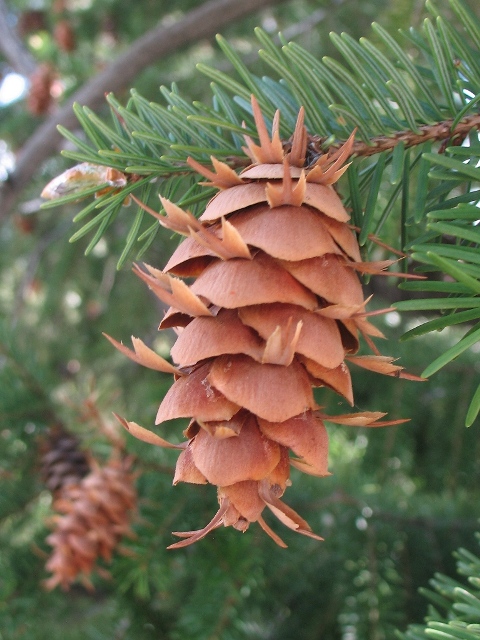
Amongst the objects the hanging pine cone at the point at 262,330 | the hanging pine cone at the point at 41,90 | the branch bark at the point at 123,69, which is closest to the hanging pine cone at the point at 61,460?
the branch bark at the point at 123,69

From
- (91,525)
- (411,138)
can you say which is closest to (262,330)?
(411,138)

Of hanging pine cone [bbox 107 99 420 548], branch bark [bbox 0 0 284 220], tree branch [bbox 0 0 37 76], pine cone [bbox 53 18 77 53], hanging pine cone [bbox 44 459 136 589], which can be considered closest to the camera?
hanging pine cone [bbox 107 99 420 548]

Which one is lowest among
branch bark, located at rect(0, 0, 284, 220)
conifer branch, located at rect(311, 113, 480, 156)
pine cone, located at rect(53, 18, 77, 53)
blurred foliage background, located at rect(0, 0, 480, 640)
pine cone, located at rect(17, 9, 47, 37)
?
blurred foliage background, located at rect(0, 0, 480, 640)

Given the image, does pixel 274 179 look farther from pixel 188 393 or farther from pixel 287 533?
pixel 287 533

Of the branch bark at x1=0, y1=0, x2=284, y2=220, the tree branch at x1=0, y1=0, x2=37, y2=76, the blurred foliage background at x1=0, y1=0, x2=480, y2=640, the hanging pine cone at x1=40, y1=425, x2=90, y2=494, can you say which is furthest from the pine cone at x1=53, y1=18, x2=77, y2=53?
the hanging pine cone at x1=40, y1=425, x2=90, y2=494

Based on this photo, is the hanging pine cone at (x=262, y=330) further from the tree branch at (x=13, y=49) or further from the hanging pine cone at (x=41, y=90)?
the tree branch at (x=13, y=49)

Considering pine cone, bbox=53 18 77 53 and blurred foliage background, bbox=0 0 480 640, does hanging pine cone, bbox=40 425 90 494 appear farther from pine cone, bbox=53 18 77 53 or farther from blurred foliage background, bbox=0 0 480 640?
pine cone, bbox=53 18 77 53
